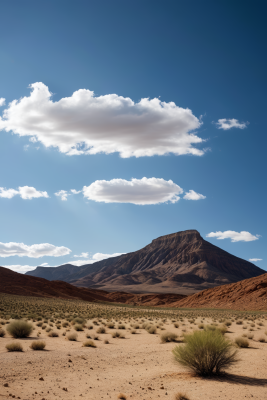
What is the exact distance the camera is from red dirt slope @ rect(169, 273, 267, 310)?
6588 cm

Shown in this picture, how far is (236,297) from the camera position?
239 feet

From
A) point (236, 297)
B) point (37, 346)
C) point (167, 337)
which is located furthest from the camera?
point (236, 297)

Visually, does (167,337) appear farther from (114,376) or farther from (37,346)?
(114,376)

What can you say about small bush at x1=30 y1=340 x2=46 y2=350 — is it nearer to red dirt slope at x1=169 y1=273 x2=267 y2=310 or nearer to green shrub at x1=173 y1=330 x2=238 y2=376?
A: green shrub at x1=173 y1=330 x2=238 y2=376

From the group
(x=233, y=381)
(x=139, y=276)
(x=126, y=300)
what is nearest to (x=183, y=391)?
(x=233, y=381)

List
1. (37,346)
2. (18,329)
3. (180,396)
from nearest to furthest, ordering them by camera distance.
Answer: (180,396), (37,346), (18,329)

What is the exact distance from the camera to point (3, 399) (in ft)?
27.5

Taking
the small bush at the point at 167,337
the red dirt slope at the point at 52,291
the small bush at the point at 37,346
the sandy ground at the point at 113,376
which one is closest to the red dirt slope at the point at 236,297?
the red dirt slope at the point at 52,291

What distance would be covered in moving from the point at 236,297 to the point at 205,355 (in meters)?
67.0

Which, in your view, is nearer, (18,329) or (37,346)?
(37,346)

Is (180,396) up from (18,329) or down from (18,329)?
up

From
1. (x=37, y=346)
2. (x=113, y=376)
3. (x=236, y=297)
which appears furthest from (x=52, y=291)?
(x=113, y=376)

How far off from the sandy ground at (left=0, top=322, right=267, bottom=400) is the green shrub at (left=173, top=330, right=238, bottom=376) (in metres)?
0.44

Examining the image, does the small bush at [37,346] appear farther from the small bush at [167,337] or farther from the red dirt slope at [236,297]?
the red dirt slope at [236,297]
